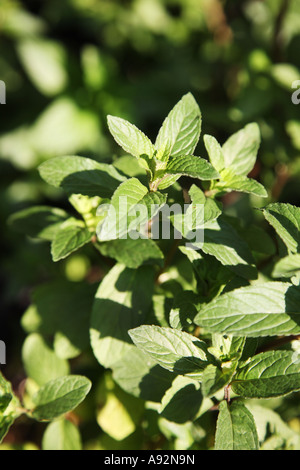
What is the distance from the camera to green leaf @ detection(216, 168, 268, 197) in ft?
2.88

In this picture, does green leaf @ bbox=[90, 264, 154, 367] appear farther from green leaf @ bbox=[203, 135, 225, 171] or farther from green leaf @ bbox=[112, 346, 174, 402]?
green leaf @ bbox=[203, 135, 225, 171]

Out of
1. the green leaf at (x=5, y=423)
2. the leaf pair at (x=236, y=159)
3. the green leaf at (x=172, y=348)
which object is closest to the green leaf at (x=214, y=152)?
the leaf pair at (x=236, y=159)

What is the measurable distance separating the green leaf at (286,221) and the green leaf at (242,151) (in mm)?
186

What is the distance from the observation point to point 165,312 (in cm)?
103

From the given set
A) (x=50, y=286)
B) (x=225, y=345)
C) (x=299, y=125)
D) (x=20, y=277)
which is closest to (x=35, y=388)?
(x=50, y=286)

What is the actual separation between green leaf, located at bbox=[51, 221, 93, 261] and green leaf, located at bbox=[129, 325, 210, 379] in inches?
8.5

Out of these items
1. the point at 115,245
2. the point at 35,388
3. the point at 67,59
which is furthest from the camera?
the point at 67,59

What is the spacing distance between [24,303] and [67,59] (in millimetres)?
1240

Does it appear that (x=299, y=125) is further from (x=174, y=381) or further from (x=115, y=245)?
(x=174, y=381)

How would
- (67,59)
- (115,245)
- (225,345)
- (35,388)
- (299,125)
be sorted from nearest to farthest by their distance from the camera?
(225,345) → (115,245) → (35,388) → (299,125) → (67,59)

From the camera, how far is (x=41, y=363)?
4.11 ft

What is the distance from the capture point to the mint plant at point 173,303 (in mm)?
798

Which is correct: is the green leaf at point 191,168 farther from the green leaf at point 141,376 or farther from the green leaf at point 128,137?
the green leaf at point 141,376

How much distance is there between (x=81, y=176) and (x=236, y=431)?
585 mm
